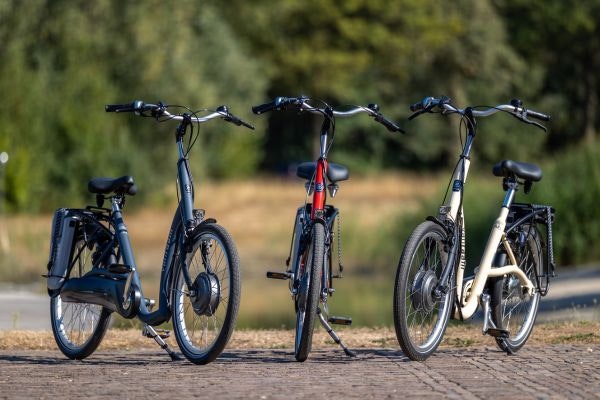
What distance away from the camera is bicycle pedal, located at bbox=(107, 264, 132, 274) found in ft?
29.5

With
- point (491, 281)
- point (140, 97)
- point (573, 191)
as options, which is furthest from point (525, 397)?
point (140, 97)

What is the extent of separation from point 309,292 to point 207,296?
61 centimetres

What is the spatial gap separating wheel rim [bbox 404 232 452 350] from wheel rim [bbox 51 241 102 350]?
2060 mm

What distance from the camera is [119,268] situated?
9016 millimetres

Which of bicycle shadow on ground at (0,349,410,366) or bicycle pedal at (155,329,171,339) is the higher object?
bicycle pedal at (155,329,171,339)

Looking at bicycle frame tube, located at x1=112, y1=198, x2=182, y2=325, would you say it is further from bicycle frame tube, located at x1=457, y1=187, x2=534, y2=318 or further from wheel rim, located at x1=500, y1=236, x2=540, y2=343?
wheel rim, located at x1=500, y1=236, x2=540, y2=343

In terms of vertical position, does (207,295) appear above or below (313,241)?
below

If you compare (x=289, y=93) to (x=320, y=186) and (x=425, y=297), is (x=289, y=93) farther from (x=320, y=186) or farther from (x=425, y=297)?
(x=425, y=297)

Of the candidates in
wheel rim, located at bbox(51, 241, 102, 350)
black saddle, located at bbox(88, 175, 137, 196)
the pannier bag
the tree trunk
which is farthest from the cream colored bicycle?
the tree trunk

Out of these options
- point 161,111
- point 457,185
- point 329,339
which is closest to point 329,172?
point 457,185

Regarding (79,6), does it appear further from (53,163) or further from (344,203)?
(344,203)

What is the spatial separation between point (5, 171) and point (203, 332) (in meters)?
26.0

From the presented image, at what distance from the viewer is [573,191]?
86.1 feet

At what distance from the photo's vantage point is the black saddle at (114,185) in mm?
9273
